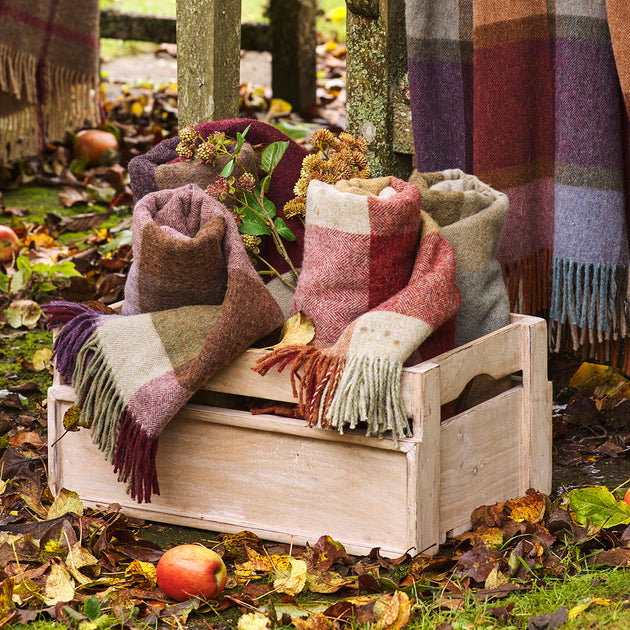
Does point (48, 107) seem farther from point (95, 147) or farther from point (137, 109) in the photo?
point (137, 109)

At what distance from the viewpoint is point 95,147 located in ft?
16.4

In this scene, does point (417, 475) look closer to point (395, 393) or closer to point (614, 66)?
point (395, 393)

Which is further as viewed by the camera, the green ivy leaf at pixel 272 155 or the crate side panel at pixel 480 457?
the green ivy leaf at pixel 272 155

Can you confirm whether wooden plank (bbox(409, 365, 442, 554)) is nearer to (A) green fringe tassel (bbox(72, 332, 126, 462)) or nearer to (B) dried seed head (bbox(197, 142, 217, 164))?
(A) green fringe tassel (bbox(72, 332, 126, 462))

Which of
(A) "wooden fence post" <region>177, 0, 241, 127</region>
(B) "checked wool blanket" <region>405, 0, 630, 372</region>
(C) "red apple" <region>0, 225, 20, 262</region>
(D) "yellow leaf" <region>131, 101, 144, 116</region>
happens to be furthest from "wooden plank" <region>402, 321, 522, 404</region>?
(D) "yellow leaf" <region>131, 101, 144, 116</region>

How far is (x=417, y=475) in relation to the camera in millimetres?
1813

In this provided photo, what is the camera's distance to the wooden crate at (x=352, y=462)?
186 cm

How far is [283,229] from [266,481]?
1.90ft

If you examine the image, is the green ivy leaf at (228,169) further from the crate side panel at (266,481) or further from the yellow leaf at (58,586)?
the yellow leaf at (58,586)

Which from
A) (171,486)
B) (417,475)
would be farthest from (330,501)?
(171,486)

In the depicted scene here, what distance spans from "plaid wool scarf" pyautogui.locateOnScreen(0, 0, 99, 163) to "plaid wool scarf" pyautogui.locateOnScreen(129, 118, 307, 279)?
2021mm

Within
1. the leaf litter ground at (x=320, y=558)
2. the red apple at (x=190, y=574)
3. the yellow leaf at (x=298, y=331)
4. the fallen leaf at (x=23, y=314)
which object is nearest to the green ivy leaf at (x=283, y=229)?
the yellow leaf at (x=298, y=331)

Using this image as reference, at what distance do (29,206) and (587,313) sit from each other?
9.33ft

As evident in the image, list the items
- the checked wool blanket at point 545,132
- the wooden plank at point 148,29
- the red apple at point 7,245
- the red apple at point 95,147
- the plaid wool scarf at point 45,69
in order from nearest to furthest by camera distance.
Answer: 1. the checked wool blanket at point 545,132
2. the red apple at point 7,245
3. the plaid wool scarf at point 45,69
4. the red apple at point 95,147
5. the wooden plank at point 148,29
